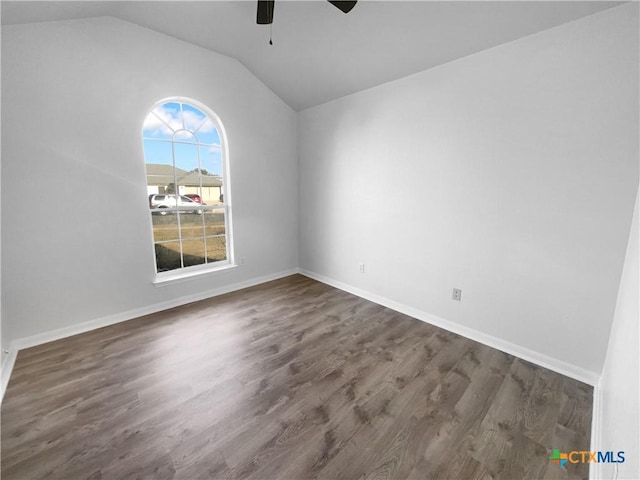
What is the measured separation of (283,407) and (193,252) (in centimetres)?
237

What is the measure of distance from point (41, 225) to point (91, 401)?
1590mm

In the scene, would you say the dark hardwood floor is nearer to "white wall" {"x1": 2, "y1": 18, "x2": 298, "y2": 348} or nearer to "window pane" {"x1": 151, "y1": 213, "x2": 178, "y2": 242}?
"white wall" {"x1": 2, "y1": 18, "x2": 298, "y2": 348}

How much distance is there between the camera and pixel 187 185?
3.26m

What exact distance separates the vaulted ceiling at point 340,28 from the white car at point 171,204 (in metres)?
1.62

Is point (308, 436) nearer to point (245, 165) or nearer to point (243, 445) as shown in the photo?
point (243, 445)

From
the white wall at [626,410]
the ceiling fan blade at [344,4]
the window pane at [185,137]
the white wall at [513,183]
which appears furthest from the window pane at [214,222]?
the white wall at [626,410]

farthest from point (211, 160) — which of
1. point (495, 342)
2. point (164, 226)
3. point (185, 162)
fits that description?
point (495, 342)

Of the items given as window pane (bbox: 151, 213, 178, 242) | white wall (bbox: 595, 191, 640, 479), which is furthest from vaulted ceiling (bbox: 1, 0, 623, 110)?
window pane (bbox: 151, 213, 178, 242)

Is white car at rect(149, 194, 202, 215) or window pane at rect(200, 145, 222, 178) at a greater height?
window pane at rect(200, 145, 222, 178)

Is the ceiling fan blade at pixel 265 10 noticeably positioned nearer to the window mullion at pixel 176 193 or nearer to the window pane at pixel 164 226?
the window mullion at pixel 176 193

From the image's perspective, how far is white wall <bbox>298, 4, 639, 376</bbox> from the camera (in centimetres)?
179

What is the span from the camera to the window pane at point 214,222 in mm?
3455

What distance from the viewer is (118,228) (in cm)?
270

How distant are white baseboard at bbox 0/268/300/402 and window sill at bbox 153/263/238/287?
225 millimetres
